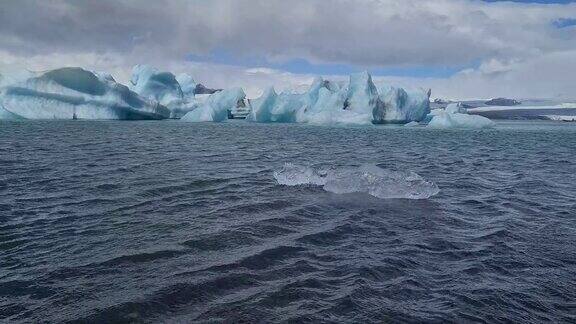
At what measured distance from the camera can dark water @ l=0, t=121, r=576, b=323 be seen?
3.86m

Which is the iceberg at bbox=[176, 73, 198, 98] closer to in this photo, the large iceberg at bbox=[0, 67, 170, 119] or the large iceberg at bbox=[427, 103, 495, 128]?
the large iceberg at bbox=[0, 67, 170, 119]

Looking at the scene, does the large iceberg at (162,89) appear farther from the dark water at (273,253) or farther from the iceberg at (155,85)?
the dark water at (273,253)

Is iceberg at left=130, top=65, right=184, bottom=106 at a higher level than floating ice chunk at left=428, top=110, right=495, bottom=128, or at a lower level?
higher

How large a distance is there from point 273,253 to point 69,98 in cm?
4150

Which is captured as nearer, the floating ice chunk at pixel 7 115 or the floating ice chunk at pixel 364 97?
the floating ice chunk at pixel 7 115

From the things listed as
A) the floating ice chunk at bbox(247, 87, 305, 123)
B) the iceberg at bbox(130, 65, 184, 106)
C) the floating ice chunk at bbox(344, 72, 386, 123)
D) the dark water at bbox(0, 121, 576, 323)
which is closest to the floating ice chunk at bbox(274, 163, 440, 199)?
the dark water at bbox(0, 121, 576, 323)

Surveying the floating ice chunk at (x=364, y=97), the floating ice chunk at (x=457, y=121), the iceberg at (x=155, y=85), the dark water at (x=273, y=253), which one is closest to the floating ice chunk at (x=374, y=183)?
the dark water at (x=273, y=253)

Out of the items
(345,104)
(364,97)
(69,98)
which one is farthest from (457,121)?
(69,98)

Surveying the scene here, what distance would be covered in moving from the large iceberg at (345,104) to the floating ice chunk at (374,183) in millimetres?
35032

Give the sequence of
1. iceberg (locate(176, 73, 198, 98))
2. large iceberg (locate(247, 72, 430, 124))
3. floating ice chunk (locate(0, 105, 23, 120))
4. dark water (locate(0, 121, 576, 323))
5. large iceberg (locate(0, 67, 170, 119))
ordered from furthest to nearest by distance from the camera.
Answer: iceberg (locate(176, 73, 198, 98)), large iceberg (locate(247, 72, 430, 124)), floating ice chunk (locate(0, 105, 23, 120)), large iceberg (locate(0, 67, 170, 119)), dark water (locate(0, 121, 576, 323))

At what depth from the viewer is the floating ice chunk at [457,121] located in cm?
4525

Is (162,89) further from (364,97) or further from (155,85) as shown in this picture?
(364,97)

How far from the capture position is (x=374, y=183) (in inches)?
363

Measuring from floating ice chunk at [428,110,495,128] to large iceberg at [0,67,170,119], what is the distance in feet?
95.1
